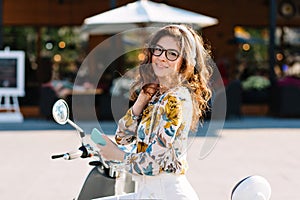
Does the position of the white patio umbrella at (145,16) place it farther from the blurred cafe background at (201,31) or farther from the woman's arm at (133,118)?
the woman's arm at (133,118)

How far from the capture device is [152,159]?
2.61 m

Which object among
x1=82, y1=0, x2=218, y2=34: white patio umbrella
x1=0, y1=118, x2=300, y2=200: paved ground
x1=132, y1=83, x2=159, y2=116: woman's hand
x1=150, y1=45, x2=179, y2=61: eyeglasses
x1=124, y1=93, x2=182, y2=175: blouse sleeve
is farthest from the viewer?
x1=82, y1=0, x2=218, y2=34: white patio umbrella

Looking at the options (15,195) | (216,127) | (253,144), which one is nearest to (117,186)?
(216,127)

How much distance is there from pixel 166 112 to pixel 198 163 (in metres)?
6.46

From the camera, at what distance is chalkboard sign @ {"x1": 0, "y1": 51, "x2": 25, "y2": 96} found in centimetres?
1515

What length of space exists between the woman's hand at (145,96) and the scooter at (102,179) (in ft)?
0.88

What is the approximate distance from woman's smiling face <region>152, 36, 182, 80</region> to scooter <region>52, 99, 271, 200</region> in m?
0.43

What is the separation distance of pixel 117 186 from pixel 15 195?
139 inches

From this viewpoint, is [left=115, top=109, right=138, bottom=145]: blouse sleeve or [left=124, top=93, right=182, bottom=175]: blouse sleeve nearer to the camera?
[left=124, top=93, right=182, bottom=175]: blouse sleeve

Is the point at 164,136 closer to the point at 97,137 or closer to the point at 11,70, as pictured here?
the point at 97,137

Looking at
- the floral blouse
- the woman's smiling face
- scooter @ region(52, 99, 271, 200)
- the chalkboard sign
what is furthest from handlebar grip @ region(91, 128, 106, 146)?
the chalkboard sign

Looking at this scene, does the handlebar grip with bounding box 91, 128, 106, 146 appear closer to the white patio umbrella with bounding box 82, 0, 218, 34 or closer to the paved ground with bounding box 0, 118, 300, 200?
the paved ground with bounding box 0, 118, 300, 200

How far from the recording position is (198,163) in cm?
902

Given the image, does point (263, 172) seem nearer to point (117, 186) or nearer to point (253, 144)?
point (253, 144)
